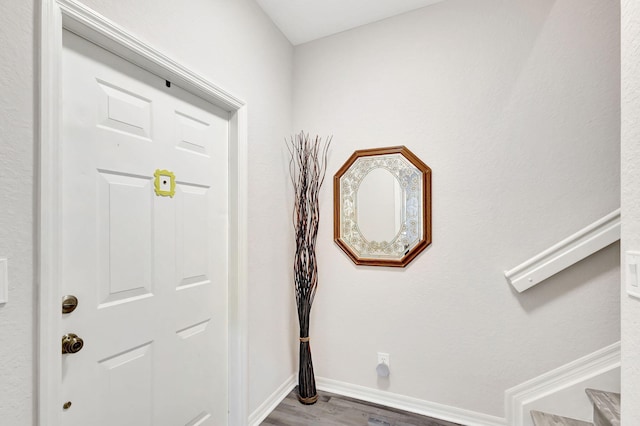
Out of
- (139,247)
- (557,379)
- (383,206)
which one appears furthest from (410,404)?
(139,247)

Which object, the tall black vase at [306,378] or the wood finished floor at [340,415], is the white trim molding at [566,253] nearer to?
the wood finished floor at [340,415]

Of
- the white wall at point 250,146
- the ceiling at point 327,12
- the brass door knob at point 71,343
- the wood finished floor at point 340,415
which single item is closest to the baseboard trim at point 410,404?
the wood finished floor at point 340,415

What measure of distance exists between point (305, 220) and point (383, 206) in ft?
1.92

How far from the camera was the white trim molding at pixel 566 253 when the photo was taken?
4.97 feet

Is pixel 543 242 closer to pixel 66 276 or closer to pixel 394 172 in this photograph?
pixel 394 172

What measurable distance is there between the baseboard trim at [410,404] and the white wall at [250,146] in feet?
1.24

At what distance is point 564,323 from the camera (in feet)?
5.34

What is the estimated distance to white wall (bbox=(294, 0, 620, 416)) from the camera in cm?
160

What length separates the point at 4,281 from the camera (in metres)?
0.80

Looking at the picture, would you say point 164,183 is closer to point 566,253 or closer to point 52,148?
point 52,148

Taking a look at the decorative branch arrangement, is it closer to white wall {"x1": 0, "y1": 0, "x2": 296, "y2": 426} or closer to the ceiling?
white wall {"x1": 0, "y1": 0, "x2": 296, "y2": 426}
